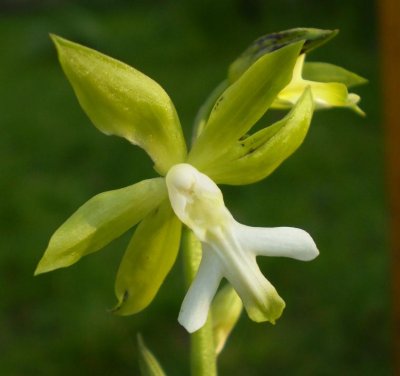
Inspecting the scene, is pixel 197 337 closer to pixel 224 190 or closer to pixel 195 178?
pixel 195 178

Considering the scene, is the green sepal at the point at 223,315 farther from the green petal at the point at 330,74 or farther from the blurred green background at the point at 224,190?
the blurred green background at the point at 224,190

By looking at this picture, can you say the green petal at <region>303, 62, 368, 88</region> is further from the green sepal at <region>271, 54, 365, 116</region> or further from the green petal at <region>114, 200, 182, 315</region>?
the green petal at <region>114, 200, 182, 315</region>

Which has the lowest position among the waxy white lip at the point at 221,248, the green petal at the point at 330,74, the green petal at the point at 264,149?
the waxy white lip at the point at 221,248

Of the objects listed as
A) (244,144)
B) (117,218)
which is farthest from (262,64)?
(117,218)

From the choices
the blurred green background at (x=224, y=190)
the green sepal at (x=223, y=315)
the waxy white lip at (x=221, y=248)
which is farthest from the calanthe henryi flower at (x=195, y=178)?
the blurred green background at (x=224, y=190)

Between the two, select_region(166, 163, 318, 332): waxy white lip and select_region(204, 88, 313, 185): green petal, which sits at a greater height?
select_region(204, 88, 313, 185): green petal

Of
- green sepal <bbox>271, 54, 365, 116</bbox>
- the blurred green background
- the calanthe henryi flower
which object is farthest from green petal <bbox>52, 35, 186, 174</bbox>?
the blurred green background

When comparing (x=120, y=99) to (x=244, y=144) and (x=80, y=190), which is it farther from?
(x=80, y=190)
